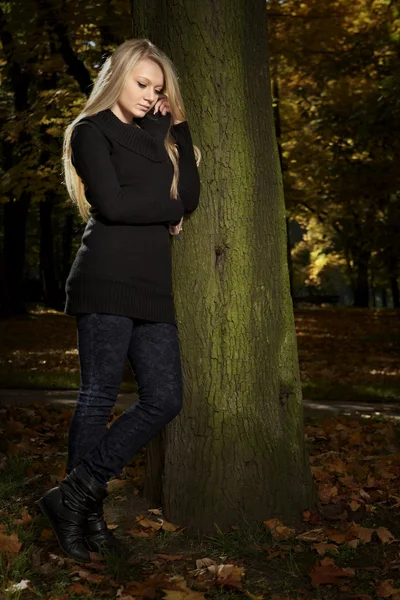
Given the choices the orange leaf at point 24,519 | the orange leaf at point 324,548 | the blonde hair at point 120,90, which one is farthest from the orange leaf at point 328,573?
the blonde hair at point 120,90

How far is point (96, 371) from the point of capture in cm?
356

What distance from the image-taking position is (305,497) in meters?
4.15

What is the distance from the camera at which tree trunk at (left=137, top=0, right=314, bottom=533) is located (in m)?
3.96

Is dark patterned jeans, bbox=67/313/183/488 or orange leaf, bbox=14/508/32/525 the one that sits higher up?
dark patterned jeans, bbox=67/313/183/488

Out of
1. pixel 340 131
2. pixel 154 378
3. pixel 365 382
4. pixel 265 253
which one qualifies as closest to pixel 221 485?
pixel 154 378

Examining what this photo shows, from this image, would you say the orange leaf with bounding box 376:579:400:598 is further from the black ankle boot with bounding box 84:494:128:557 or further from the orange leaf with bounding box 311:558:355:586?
the black ankle boot with bounding box 84:494:128:557

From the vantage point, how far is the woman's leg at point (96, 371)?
3.52 m

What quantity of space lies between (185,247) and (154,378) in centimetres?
74

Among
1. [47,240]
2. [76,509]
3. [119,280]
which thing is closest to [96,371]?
[119,280]

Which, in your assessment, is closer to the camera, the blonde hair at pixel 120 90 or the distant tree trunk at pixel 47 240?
the blonde hair at pixel 120 90

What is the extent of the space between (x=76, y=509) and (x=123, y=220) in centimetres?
131

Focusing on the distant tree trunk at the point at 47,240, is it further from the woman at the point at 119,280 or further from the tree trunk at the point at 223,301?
the woman at the point at 119,280

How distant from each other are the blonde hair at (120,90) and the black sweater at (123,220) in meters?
0.05

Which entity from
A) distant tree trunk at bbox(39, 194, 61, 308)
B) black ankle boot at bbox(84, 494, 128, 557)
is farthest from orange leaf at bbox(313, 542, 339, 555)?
distant tree trunk at bbox(39, 194, 61, 308)
